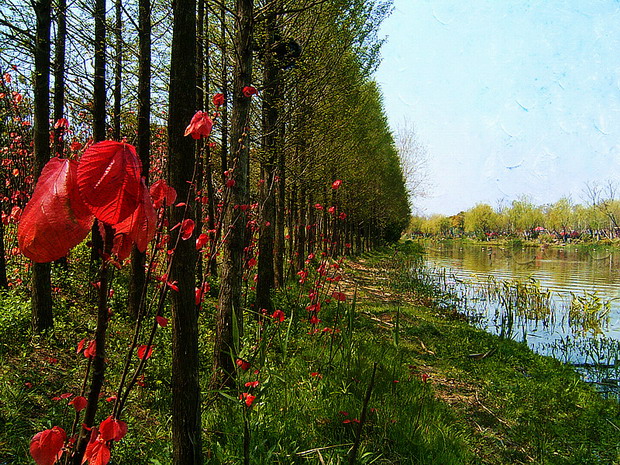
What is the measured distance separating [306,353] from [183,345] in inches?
119

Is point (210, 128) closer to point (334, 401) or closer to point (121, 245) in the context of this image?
point (121, 245)

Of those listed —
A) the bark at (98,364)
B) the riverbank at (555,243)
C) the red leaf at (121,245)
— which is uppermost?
→ the red leaf at (121,245)

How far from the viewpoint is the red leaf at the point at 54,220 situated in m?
0.51

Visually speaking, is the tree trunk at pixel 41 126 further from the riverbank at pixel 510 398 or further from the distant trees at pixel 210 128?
the riverbank at pixel 510 398

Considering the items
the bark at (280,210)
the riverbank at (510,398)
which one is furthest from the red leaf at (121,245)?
the bark at (280,210)

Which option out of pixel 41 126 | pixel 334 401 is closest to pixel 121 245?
pixel 334 401

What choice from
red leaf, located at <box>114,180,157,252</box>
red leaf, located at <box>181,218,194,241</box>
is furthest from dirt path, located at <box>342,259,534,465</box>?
red leaf, located at <box>114,180,157,252</box>

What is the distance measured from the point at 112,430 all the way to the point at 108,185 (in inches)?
32.0

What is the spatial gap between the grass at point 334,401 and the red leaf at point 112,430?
69 centimetres

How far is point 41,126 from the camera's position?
4246mm

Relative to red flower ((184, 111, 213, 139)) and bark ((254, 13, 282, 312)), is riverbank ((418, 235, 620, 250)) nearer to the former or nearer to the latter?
bark ((254, 13, 282, 312))

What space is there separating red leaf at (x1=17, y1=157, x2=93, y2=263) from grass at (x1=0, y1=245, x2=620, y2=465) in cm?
141

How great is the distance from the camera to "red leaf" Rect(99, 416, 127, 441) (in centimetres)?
102

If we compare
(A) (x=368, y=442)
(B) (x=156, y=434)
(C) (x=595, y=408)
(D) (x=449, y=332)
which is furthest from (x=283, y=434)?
(D) (x=449, y=332)
